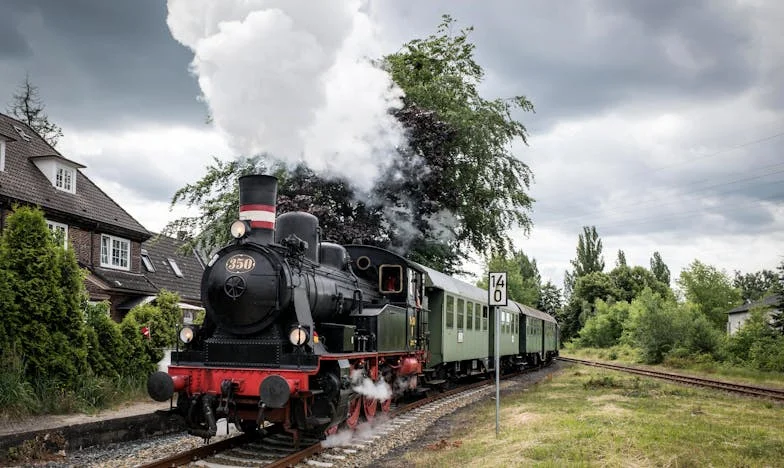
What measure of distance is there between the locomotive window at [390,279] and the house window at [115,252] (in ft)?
47.2

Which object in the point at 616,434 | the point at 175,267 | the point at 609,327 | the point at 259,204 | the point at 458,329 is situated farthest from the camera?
the point at 609,327

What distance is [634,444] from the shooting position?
8398 mm

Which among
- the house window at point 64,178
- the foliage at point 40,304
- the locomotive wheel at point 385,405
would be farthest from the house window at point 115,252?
the locomotive wheel at point 385,405

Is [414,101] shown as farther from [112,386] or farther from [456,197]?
[112,386]

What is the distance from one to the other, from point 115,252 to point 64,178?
123 inches

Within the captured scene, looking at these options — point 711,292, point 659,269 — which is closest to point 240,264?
point 711,292

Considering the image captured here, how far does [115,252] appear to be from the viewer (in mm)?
23875

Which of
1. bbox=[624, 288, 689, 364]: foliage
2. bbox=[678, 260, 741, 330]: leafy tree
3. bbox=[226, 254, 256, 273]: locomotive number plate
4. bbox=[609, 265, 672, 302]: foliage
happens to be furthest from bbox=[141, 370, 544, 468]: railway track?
bbox=[609, 265, 672, 302]: foliage

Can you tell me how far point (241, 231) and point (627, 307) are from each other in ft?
169

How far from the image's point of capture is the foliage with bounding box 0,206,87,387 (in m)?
11.9

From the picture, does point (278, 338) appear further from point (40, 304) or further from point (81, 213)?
point (81, 213)

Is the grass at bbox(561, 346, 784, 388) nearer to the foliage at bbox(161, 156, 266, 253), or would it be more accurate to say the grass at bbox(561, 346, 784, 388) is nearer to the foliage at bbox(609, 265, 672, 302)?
the foliage at bbox(161, 156, 266, 253)

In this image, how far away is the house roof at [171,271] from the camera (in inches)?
1066

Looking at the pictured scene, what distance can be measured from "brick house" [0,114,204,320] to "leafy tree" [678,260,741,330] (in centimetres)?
3888
